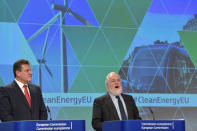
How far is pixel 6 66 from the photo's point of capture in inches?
244

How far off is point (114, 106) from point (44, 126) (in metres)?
1.44

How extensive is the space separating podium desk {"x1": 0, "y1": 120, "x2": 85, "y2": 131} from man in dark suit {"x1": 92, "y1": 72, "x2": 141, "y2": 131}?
103 centimetres

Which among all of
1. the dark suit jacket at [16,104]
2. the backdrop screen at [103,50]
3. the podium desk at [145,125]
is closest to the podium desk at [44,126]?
the podium desk at [145,125]

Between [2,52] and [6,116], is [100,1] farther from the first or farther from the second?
[6,116]

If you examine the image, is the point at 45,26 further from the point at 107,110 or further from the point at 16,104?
the point at 16,104

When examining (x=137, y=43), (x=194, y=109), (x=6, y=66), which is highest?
(x=137, y=43)

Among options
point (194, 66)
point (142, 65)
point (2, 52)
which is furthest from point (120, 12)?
point (2, 52)

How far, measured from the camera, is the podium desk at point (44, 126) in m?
3.68

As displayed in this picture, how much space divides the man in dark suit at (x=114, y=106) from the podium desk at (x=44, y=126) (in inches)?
40.7

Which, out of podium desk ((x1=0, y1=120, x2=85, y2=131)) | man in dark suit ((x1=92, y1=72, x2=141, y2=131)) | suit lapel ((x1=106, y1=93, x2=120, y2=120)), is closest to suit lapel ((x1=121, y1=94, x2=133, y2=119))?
man in dark suit ((x1=92, y1=72, x2=141, y2=131))

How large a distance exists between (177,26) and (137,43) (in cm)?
79

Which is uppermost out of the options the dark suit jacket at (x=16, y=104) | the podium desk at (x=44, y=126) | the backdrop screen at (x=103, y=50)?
the backdrop screen at (x=103, y=50)

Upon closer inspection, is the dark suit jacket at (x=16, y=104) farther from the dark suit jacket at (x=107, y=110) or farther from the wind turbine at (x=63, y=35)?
the wind turbine at (x=63, y=35)

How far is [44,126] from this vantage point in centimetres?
372
